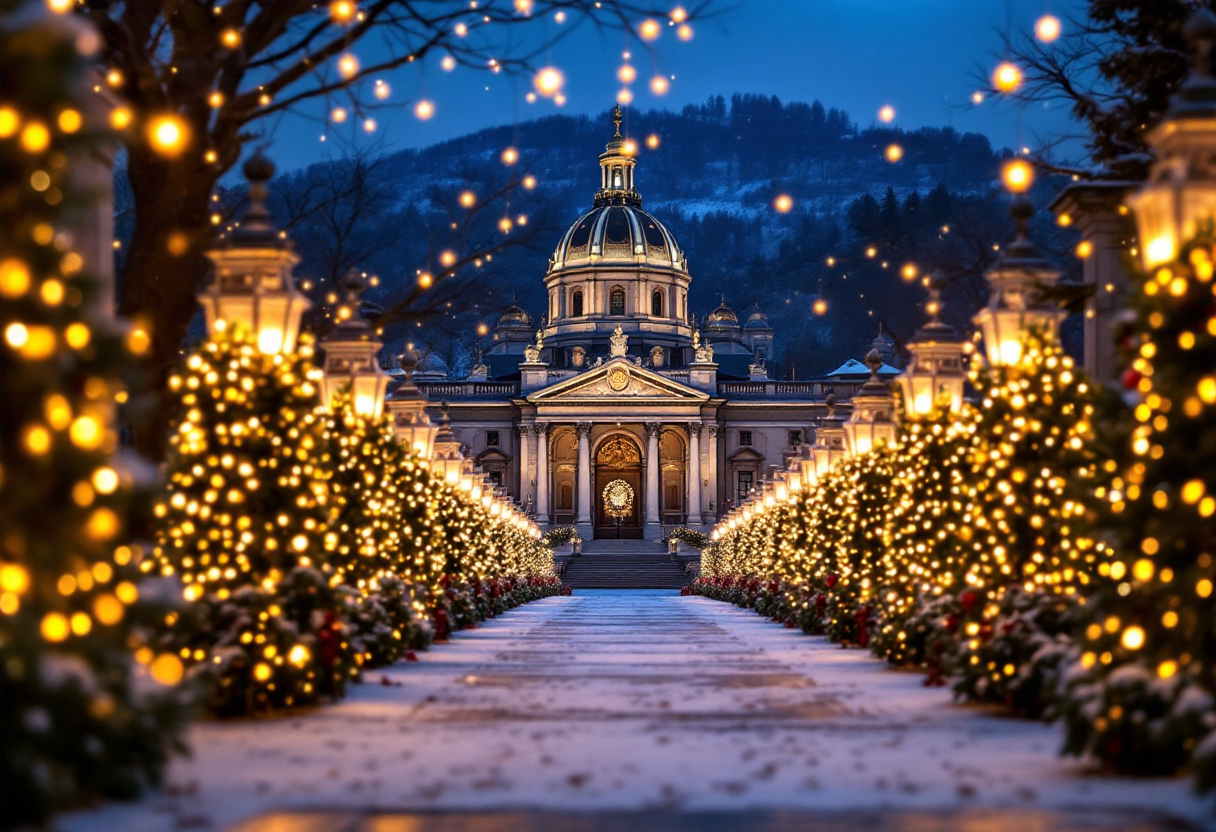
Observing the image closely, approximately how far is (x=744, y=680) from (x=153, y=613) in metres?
11.1

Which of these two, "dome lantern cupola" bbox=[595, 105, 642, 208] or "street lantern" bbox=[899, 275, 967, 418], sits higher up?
"dome lantern cupola" bbox=[595, 105, 642, 208]

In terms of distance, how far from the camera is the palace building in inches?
5271

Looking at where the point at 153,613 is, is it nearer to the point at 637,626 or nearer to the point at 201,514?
the point at 201,514

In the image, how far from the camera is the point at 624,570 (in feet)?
356

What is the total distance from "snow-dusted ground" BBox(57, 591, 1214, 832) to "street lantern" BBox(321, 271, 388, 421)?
487cm

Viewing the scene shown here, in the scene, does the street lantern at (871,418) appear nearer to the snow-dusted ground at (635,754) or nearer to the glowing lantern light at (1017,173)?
the glowing lantern light at (1017,173)

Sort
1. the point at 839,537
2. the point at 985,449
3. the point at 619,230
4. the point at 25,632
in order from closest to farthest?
the point at 25,632 → the point at 985,449 → the point at 839,537 → the point at 619,230

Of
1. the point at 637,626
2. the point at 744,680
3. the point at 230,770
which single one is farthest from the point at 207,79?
the point at 637,626

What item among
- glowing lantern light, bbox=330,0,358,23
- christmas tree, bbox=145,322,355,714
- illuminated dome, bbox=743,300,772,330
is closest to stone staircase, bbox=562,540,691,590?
illuminated dome, bbox=743,300,772,330

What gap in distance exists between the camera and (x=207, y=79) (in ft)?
64.6

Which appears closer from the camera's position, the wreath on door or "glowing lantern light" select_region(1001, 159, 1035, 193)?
"glowing lantern light" select_region(1001, 159, 1035, 193)

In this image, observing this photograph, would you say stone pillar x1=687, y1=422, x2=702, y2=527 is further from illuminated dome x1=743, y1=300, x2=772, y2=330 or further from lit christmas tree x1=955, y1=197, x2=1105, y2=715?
lit christmas tree x1=955, y1=197, x2=1105, y2=715

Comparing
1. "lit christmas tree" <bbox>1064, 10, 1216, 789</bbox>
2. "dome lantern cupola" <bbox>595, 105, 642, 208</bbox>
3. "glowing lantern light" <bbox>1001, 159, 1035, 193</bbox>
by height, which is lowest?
"lit christmas tree" <bbox>1064, 10, 1216, 789</bbox>

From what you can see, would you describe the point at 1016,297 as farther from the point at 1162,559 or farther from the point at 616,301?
the point at 616,301
